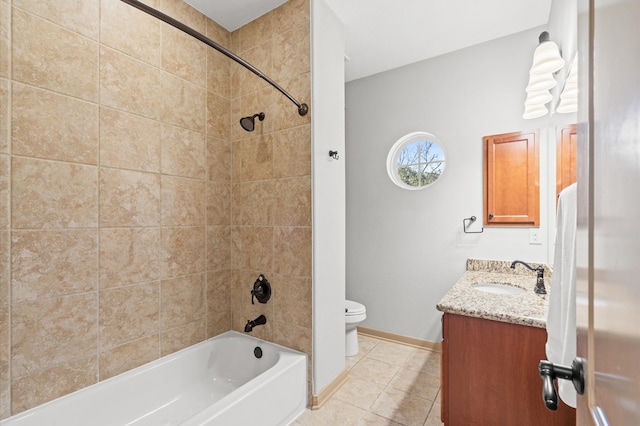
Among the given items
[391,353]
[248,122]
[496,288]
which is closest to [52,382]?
[248,122]

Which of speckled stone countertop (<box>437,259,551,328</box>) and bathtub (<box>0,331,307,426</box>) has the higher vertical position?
speckled stone countertop (<box>437,259,551,328</box>)

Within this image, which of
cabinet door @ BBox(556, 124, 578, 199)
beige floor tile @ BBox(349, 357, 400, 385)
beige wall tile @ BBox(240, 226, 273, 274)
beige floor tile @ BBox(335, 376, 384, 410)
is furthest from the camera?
beige floor tile @ BBox(349, 357, 400, 385)

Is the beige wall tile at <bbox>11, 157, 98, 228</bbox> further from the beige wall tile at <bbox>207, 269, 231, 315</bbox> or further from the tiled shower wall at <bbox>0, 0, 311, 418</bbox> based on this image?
the beige wall tile at <bbox>207, 269, 231, 315</bbox>

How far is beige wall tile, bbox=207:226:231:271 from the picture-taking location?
2070 mm

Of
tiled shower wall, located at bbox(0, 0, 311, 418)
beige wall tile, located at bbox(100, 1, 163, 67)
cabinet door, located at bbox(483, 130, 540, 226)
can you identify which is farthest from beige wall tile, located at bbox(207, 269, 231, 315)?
cabinet door, located at bbox(483, 130, 540, 226)

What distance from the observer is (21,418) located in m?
1.23

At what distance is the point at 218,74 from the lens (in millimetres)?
2148

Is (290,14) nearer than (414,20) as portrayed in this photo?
Yes

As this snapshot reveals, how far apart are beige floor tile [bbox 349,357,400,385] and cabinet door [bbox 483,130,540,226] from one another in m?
1.44

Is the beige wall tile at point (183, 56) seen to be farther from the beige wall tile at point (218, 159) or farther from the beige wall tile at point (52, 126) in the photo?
the beige wall tile at point (52, 126)

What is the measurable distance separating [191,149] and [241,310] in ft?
4.02

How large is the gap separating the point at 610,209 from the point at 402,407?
1.92 metres

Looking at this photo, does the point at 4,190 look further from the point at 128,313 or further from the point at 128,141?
the point at 128,313

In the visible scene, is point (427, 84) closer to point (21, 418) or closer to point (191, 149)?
point (191, 149)
